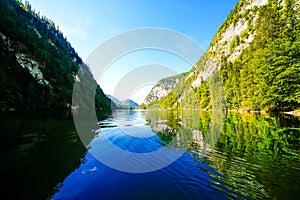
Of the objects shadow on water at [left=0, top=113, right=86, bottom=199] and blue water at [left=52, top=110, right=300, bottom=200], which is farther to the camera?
shadow on water at [left=0, top=113, right=86, bottom=199]

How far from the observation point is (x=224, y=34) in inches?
4437

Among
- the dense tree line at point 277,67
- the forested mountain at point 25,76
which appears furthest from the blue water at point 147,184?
the forested mountain at point 25,76

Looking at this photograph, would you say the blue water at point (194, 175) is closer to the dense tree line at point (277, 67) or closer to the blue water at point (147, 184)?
the blue water at point (147, 184)

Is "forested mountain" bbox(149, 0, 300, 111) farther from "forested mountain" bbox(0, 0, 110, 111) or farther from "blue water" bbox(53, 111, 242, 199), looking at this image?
"forested mountain" bbox(0, 0, 110, 111)

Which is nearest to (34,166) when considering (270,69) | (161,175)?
(161,175)

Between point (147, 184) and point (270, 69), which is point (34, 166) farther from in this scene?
point (270, 69)

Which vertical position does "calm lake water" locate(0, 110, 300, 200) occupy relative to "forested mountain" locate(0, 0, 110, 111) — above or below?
below

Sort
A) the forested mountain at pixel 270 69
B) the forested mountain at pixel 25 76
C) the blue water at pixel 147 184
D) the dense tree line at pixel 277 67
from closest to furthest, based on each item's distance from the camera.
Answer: the blue water at pixel 147 184
the dense tree line at pixel 277 67
the forested mountain at pixel 270 69
the forested mountain at pixel 25 76

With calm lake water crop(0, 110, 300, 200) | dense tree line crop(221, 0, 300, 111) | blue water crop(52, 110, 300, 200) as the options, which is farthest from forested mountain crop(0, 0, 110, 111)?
dense tree line crop(221, 0, 300, 111)

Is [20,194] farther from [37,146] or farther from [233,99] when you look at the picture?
[233,99]

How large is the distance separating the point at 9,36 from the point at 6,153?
3700 inches

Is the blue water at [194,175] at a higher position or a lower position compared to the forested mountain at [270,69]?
lower

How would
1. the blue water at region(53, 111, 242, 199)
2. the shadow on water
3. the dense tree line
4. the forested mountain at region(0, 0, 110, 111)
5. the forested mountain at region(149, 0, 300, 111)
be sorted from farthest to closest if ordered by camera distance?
the forested mountain at region(0, 0, 110, 111) → the forested mountain at region(149, 0, 300, 111) → the dense tree line → the shadow on water → the blue water at region(53, 111, 242, 199)

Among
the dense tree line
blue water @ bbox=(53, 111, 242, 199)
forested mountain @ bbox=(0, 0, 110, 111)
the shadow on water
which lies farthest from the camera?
forested mountain @ bbox=(0, 0, 110, 111)
